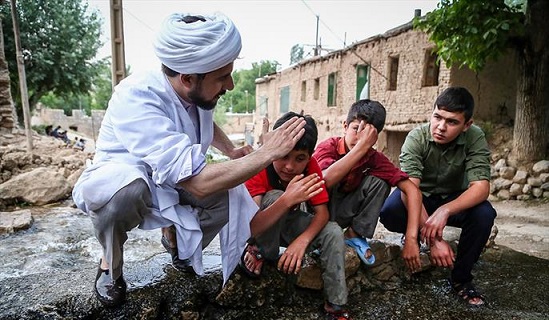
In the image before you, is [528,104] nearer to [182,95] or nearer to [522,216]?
[522,216]

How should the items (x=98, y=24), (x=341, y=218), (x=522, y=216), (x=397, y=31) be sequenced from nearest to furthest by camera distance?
(x=341, y=218)
(x=522, y=216)
(x=397, y=31)
(x=98, y=24)

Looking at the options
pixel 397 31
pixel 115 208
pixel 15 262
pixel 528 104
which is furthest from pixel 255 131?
pixel 115 208

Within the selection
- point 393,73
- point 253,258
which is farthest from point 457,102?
point 393,73

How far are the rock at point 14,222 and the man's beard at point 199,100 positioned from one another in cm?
346

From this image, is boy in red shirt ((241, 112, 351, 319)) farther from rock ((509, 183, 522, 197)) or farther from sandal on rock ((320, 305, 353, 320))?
rock ((509, 183, 522, 197))

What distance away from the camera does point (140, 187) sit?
1.48m

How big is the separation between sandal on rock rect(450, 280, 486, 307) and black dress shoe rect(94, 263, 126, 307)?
1953 millimetres

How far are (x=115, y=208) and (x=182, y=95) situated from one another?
1.99 ft

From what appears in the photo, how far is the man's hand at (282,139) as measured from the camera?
149 centimetres

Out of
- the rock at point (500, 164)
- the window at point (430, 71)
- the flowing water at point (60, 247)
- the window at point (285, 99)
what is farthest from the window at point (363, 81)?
the flowing water at point (60, 247)

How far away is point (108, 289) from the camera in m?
1.61

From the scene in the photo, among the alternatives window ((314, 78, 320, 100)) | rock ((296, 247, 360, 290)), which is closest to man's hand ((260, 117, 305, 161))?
rock ((296, 247, 360, 290))

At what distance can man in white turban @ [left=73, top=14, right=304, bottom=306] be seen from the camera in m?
1.42

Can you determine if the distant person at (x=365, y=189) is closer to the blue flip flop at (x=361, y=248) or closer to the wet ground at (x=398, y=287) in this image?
the blue flip flop at (x=361, y=248)
